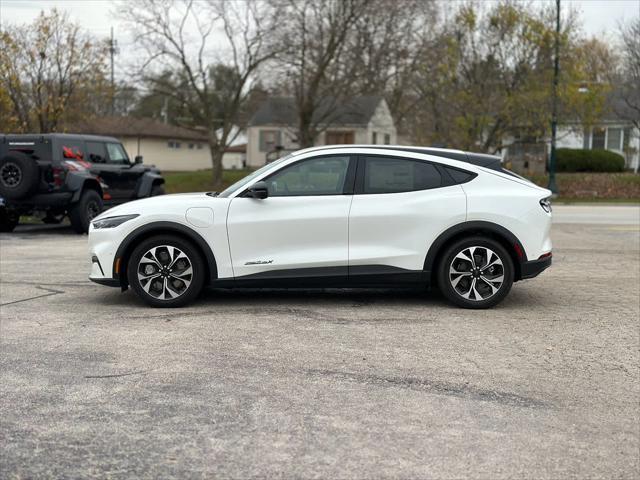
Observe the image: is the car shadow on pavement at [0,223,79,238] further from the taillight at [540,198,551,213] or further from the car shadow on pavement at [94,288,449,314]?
the taillight at [540,198,551,213]

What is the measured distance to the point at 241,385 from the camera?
202 inches

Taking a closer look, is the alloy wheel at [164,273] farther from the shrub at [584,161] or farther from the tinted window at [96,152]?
the shrub at [584,161]

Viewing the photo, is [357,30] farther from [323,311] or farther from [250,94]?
[323,311]

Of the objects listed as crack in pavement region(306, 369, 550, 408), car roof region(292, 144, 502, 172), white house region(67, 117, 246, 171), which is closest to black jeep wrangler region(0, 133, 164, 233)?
car roof region(292, 144, 502, 172)

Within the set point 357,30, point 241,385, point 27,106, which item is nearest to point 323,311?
point 241,385

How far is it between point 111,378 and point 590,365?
3513mm

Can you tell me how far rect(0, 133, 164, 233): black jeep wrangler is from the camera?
14.4 m

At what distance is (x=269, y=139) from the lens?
5697 cm

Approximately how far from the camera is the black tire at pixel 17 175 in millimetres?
14273

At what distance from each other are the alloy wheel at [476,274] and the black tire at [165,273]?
100 inches

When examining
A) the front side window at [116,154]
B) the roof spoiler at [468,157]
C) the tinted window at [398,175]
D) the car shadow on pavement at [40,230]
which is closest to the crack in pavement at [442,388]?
the tinted window at [398,175]

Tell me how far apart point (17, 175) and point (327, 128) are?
28.6m

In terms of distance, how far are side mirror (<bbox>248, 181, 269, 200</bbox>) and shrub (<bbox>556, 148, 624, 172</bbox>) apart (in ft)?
121

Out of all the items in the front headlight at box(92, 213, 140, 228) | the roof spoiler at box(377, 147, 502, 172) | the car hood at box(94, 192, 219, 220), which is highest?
the roof spoiler at box(377, 147, 502, 172)
